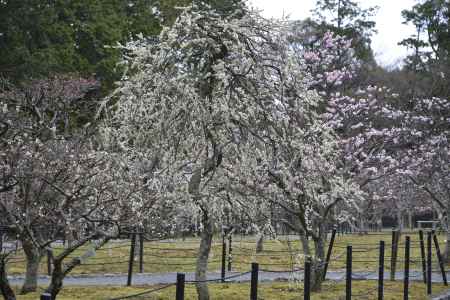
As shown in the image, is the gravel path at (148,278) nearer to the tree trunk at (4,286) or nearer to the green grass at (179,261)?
the green grass at (179,261)

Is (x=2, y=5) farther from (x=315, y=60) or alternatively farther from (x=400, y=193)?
(x=400, y=193)

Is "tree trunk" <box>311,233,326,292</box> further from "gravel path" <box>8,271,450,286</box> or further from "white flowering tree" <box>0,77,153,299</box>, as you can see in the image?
"white flowering tree" <box>0,77,153,299</box>

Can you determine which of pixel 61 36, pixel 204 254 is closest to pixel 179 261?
pixel 204 254

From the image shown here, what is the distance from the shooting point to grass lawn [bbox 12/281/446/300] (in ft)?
32.5

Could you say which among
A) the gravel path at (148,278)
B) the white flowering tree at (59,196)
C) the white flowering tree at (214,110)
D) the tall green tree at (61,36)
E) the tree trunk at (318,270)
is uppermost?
the tall green tree at (61,36)

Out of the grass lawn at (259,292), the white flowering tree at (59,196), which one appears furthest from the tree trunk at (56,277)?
the grass lawn at (259,292)

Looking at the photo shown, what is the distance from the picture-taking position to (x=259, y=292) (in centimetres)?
1066

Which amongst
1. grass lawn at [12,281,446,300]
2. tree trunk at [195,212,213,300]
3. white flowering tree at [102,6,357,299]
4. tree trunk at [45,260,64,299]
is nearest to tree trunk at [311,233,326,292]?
grass lawn at [12,281,446,300]

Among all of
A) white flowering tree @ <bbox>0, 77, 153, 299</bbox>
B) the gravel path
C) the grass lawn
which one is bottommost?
the gravel path

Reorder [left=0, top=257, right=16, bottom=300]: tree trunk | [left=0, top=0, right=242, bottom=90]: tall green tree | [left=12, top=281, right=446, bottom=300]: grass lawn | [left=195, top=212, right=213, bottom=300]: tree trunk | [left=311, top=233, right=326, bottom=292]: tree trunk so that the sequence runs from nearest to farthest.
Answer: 1. [left=0, top=257, right=16, bottom=300]: tree trunk
2. [left=195, top=212, right=213, bottom=300]: tree trunk
3. [left=12, top=281, right=446, bottom=300]: grass lawn
4. [left=311, top=233, right=326, bottom=292]: tree trunk
5. [left=0, top=0, right=242, bottom=90]: tall green tree

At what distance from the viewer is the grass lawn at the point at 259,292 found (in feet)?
32.5

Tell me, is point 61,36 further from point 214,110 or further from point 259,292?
point 214,110

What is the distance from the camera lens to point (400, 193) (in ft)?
113

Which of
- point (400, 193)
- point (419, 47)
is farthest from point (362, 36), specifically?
point (400, 193)
